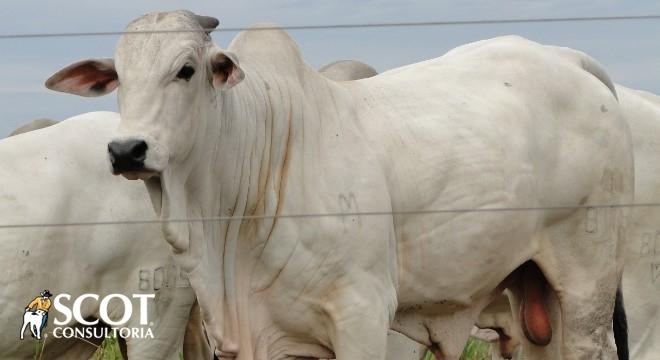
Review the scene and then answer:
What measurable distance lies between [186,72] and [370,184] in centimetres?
84

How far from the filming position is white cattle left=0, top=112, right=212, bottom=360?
680 cm

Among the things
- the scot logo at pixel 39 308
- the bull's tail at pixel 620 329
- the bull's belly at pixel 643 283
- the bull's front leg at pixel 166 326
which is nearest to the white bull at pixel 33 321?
the scot logo at pixel 39 308

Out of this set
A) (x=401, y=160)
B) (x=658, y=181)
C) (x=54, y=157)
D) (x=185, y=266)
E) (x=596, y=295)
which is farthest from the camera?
(x=658, y=181)

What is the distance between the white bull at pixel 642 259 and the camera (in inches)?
310

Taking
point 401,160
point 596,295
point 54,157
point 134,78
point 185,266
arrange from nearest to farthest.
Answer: point 134,78
point 185,266
point 401,160
point 596,295
point 54,157

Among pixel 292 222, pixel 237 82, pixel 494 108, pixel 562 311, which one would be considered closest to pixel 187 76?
pixel 237 82

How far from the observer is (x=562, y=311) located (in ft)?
21.4

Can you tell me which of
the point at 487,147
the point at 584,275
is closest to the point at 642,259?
the point at 584,275

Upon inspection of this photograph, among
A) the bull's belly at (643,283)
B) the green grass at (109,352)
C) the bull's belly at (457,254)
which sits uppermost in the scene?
the bull's belly at (457,254)

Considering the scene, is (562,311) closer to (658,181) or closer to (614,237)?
(614,237)

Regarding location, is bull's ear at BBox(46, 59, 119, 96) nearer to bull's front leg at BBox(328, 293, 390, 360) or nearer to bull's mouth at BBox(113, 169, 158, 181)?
bull's mouth at BBox(113, 169, 158, 181)

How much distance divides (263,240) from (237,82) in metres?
0.60

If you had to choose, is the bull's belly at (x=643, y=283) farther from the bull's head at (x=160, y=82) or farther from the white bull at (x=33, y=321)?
the bull's head at (x=160, y=82)

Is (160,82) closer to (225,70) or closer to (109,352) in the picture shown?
(225,70)
